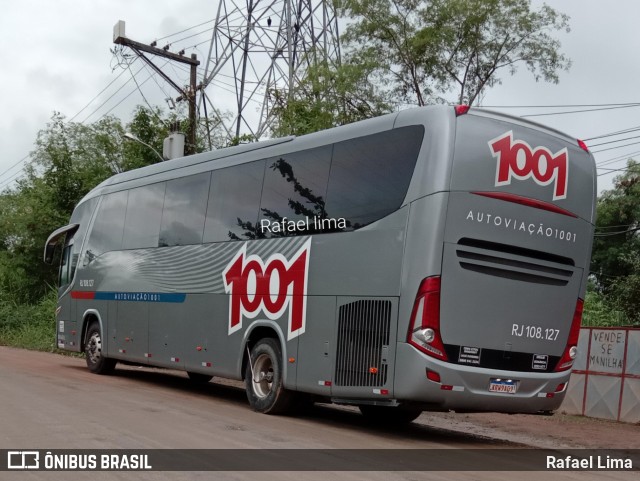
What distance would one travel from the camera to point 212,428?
1012 centimetres

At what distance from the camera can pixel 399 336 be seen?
9969mm

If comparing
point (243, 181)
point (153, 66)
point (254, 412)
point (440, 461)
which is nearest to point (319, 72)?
point (153, 66)

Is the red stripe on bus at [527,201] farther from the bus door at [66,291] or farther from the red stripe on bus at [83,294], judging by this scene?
the bus door at [66,291]

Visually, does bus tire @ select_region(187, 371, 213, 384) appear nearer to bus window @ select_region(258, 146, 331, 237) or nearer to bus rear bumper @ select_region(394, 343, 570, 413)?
bus window @ select_region(258, 146, 331, 237)

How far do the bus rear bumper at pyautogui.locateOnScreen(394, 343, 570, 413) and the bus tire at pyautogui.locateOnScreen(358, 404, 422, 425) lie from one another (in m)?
2.22

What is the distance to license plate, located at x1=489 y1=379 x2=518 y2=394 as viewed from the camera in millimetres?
10102

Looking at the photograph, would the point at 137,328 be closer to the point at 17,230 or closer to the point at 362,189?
the point at 362,189

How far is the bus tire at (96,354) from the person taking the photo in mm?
17969

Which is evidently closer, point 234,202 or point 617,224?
point 234,202

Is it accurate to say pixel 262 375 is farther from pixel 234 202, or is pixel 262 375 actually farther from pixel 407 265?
pixel 407 265

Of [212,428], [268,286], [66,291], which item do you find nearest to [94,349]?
[66,291]

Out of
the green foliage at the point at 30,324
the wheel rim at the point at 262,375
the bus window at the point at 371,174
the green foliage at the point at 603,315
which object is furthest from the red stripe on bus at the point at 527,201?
the green foliage at the point at 30,324

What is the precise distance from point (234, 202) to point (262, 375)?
279cm
